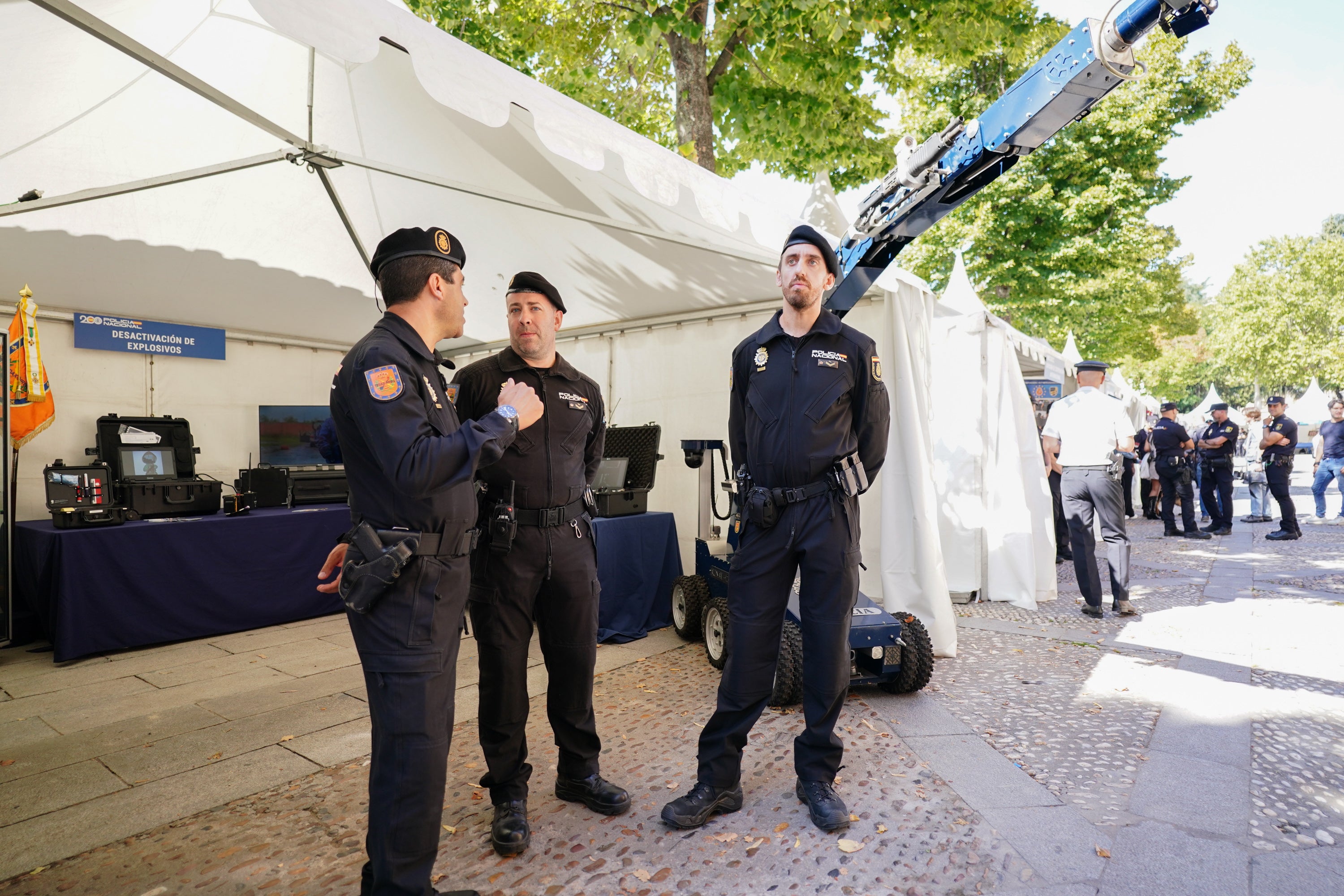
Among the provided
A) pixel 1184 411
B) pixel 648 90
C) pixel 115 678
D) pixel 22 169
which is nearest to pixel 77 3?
pixel 22 169

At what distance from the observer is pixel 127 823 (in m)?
2.96

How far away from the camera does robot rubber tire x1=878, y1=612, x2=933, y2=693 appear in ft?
14.1

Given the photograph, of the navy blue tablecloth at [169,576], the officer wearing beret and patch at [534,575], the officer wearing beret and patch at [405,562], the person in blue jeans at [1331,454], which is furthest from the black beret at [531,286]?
the person in blue jeans at [1331,454]

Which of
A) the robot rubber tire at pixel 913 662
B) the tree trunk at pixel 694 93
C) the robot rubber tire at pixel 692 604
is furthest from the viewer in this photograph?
the tree trunk at pixel 694 93

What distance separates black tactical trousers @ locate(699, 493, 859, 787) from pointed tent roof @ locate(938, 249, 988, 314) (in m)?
5.19

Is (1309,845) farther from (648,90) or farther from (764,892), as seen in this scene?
(648,90)

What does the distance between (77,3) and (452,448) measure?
10.6 feet

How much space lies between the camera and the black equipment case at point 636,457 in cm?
601

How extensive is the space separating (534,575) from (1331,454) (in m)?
15.3

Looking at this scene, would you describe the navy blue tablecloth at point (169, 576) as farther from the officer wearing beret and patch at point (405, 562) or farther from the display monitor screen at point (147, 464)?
the officer wearing beret and patch at point (405, 562)

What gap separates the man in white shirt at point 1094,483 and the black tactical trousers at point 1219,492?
7403 mm

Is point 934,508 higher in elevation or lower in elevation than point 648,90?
lower

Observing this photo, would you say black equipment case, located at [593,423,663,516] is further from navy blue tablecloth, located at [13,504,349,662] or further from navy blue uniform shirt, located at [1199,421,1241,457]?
navy blue uniform shirt, located at [1199,421,1241,457]

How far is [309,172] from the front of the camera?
16.1 feet
